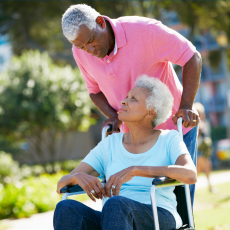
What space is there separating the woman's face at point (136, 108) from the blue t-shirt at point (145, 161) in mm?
193

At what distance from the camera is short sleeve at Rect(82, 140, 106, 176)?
2535 mm

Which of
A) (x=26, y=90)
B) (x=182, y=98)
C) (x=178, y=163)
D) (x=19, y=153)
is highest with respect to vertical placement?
(x=182, y=98)

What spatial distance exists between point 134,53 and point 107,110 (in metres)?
0.61

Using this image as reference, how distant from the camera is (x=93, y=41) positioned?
2434 mm

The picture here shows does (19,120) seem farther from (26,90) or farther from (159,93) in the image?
(159,93)

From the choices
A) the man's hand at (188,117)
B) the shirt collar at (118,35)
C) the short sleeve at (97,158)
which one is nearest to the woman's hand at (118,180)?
the short sleeve at (97,158)

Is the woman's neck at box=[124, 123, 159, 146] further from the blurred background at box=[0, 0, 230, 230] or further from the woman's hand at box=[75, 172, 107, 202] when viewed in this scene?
the blurred background at box=[0, 0, 230, 230]

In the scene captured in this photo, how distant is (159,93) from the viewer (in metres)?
2.47

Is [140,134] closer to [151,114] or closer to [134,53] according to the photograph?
[151,114]

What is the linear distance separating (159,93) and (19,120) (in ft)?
34.4

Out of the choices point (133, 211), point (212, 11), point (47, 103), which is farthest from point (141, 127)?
point (212, 11)

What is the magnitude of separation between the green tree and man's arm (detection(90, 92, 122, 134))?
8917mm

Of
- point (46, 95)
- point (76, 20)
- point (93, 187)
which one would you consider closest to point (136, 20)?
point (76, 20)

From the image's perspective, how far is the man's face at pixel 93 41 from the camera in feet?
7.77
